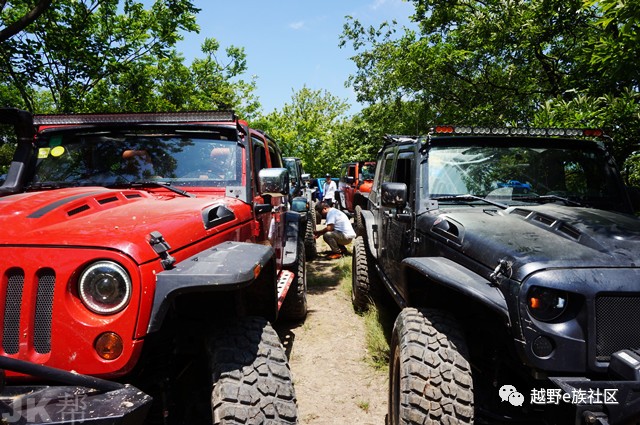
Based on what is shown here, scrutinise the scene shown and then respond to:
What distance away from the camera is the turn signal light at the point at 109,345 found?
1.74 metres

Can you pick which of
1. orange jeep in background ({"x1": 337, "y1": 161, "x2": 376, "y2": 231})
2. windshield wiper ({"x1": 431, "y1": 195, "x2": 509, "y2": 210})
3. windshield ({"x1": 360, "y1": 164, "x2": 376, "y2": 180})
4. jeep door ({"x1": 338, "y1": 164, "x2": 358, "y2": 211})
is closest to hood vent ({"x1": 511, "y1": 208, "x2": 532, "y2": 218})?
windshield wiper ({"x1": 431, "y1": 195, "x2": 509, "y2": 210})

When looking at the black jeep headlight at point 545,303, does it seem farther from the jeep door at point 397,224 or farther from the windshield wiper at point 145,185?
the windshield wiper at point 145,185

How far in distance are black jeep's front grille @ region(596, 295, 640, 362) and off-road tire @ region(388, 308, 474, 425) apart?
0.65 meters

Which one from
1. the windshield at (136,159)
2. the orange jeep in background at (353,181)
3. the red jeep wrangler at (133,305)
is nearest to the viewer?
the red jeep wrangler at (133,305)

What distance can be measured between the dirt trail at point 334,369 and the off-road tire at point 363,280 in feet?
0.61

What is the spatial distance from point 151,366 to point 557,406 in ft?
6.28

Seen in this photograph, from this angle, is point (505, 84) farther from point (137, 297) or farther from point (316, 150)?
point (316, 150)

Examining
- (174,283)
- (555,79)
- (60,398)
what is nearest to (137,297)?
(174,283)

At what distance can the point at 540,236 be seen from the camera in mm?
2471

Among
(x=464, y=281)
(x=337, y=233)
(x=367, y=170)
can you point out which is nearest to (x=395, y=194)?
(x=464, y=281)

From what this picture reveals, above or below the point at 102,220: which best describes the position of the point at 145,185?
above

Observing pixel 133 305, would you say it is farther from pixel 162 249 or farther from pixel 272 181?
pixel 272 181

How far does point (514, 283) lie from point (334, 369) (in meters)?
2.44

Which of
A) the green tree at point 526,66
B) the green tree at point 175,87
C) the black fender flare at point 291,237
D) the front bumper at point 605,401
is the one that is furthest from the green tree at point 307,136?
the front bumper at point 605,401
